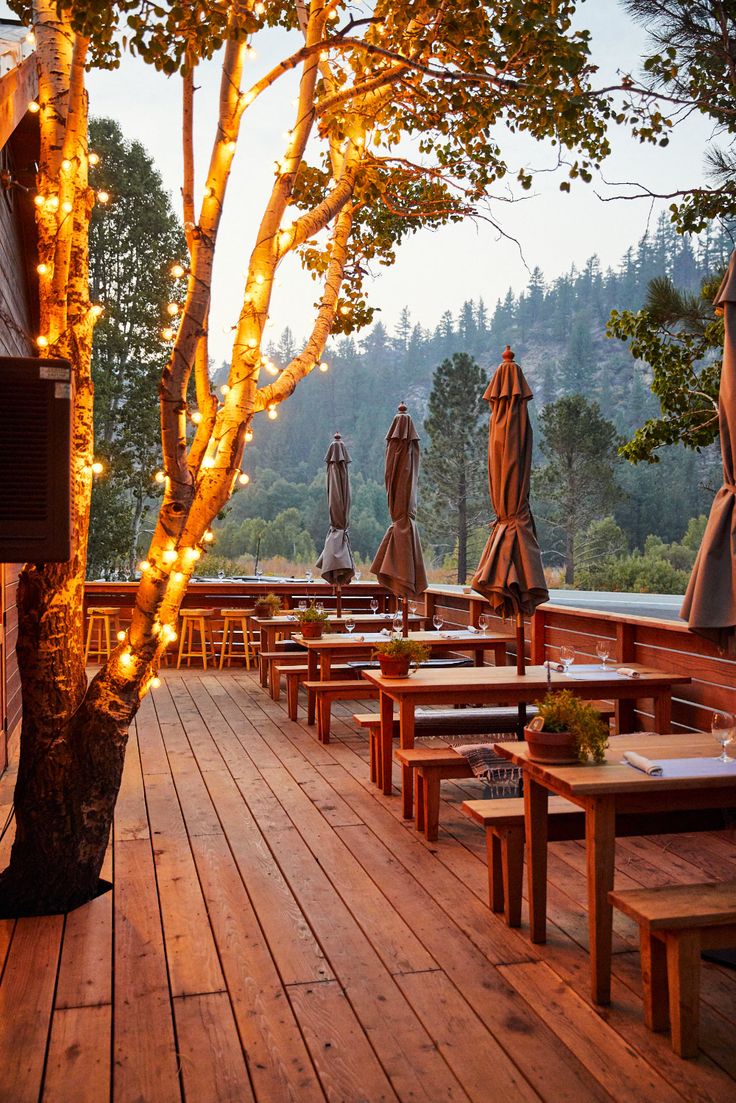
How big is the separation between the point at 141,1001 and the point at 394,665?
2.72 meters

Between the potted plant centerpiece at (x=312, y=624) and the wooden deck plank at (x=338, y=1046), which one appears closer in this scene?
the wooden deck plank at (x=338, y=1046)

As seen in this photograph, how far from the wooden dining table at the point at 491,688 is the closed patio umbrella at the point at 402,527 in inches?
51.2

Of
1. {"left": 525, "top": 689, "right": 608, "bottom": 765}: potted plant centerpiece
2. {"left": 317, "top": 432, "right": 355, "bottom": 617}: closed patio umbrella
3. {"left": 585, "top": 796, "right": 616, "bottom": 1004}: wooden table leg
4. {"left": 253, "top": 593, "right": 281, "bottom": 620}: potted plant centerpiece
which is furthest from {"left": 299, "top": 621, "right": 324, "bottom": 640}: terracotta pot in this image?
{"left": 585, "top": 796, "right": 616, "bottom": 1004}: wooden table leg

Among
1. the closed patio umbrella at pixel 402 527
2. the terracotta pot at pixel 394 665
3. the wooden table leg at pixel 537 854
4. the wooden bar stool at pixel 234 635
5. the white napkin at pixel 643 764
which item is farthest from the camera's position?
the wooden bar stool at pixel 234 635

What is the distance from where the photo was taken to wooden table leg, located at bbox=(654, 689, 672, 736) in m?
5.41

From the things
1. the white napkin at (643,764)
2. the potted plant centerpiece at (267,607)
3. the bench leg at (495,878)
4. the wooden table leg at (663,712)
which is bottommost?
the bench leg at (495,878)

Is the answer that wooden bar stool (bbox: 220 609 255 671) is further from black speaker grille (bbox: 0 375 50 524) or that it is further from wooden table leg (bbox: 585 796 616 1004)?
black speaker grille (bbox: 0 375 50 524)

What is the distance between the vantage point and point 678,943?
252cm

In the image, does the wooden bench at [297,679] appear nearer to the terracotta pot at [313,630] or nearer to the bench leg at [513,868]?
the terracotta pot at [313,630]

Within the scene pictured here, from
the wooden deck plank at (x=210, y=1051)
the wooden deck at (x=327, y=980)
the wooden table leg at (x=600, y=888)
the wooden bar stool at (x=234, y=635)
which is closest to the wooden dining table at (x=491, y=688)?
the wooden deck at (x=327, y=980)

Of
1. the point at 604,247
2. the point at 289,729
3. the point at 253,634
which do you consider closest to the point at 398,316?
the point at 604,247

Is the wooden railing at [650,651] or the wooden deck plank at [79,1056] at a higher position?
the wooden railing at [650,651]

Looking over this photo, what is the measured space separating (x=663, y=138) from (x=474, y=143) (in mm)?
1089

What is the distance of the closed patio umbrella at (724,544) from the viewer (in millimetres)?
3217
